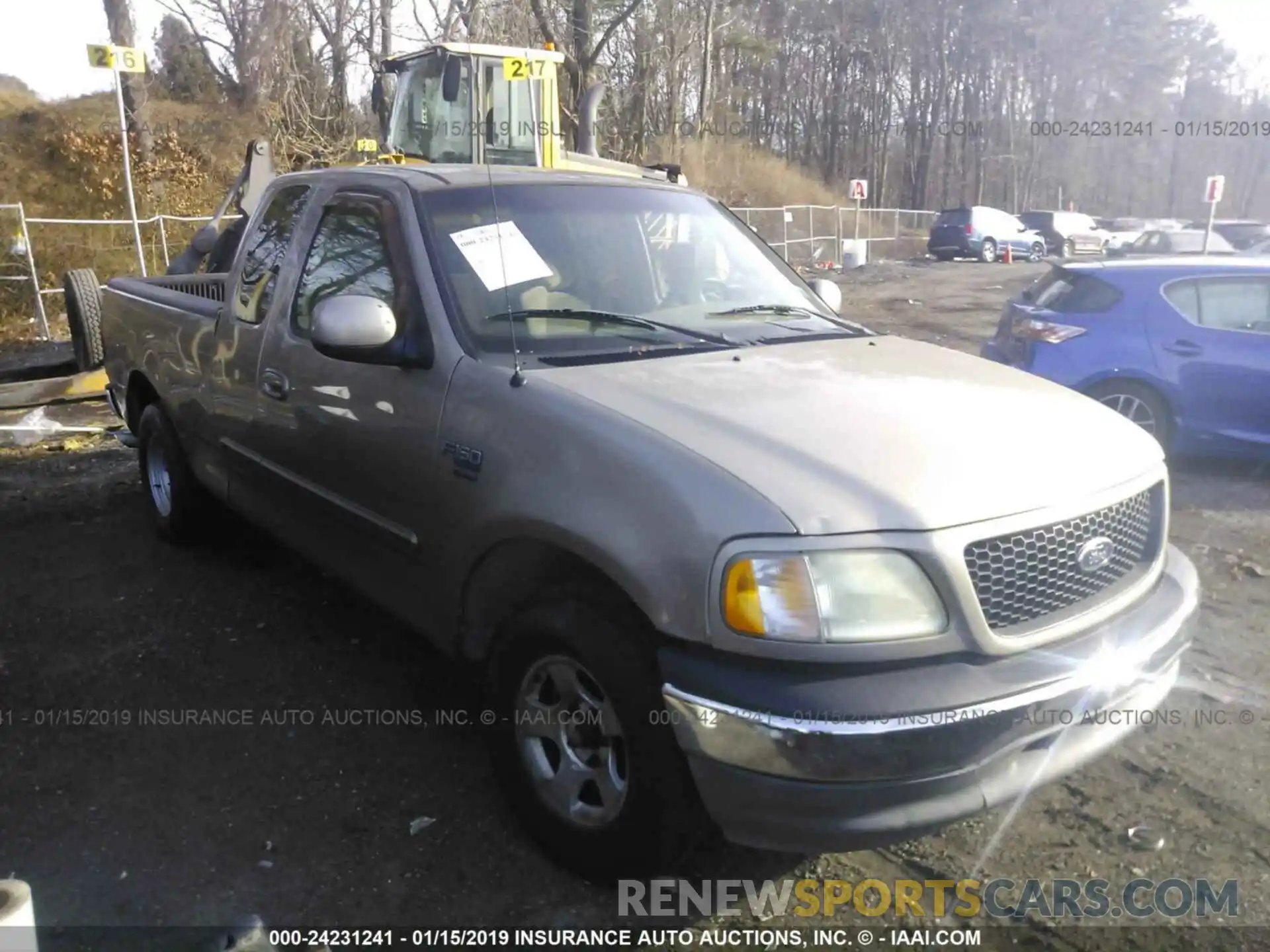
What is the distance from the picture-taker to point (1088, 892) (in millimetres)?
2857

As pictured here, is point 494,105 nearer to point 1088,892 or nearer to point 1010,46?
point 1088,892

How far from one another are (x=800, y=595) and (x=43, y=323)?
14936mm

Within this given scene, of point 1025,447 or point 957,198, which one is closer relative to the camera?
point 1025,447

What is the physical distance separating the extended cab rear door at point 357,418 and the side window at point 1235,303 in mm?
5668

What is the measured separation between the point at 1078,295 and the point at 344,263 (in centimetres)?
550

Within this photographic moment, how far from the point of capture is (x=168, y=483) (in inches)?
211

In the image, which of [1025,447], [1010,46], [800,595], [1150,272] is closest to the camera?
[800,595]

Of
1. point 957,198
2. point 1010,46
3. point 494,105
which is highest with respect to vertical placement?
point 1010,46

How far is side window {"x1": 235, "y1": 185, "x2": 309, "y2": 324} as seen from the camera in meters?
4.16

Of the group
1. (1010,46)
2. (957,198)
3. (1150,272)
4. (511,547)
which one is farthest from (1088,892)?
(957,198)

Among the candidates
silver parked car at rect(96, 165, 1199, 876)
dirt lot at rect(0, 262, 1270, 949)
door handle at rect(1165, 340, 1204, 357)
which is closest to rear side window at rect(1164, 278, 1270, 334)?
Answer: door handle at rect(1165, 340, 1204, 357)

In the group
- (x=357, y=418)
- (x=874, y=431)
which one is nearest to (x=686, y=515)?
(x=874, y=431)

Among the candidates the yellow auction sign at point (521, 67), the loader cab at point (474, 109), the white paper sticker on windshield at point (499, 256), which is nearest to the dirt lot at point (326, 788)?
the white paper sticker on windshield at point (499, 256)

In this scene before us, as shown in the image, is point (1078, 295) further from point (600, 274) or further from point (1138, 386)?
point (600, 274)
